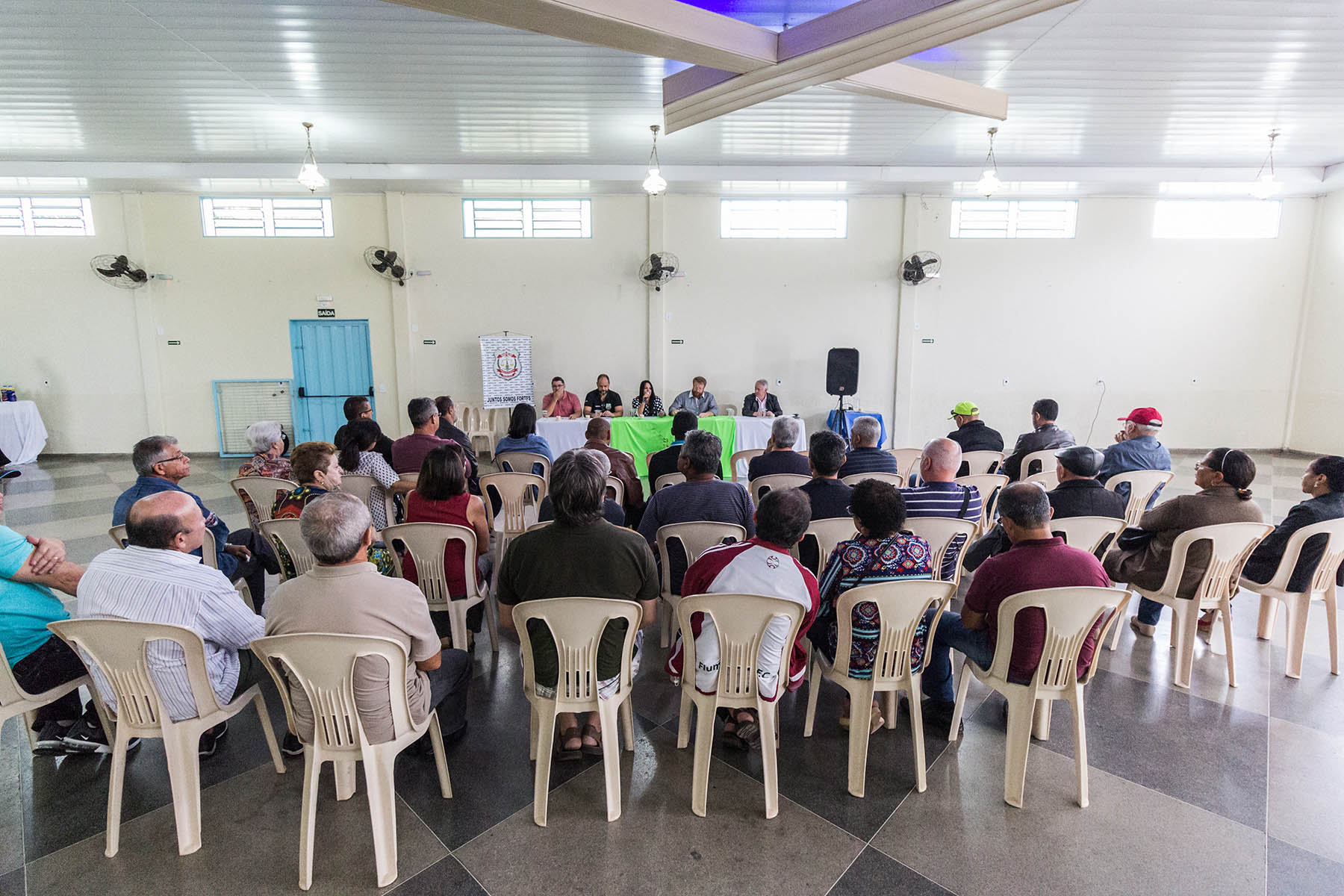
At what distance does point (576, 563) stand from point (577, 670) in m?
0.35

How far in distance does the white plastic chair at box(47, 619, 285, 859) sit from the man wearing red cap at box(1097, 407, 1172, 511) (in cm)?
487

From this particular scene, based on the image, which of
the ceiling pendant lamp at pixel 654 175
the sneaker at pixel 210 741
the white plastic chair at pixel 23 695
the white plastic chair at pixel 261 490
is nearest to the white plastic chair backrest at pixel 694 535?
the sneaker at pixel 210 741

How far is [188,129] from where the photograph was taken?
21.2ft

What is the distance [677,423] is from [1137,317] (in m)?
8.17

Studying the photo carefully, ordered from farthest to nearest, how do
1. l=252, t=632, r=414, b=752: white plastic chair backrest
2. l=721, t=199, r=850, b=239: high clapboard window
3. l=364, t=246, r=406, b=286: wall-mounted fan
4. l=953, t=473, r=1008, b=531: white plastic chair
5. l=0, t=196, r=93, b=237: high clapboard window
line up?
1. l=721, t=199, r=850, b=239: high clapboard window
2. l=364, t=246, r=406, b=286: wall-mounted fan
3. l=0, t=196, r=93, b=237: high clapboard window
4. l=953, t=473, r=1008, b=531: white plastic chair
5. l=252, t=632, r=414, b=752: white plastic chair backrest

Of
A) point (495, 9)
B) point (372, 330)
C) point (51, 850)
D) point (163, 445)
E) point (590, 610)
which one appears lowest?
point (51, 850)

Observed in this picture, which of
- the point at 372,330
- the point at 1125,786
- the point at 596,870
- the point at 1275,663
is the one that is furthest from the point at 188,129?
the point at 1275,663

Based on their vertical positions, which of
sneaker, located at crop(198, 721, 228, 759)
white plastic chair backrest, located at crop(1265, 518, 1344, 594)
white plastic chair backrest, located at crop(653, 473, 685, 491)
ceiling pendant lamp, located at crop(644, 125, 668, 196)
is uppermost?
ceiling pendant lamp, located at crop(644, 125, 668, 196)

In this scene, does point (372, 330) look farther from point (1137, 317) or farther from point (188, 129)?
point (1137, 317)

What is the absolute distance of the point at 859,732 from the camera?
2182 mm

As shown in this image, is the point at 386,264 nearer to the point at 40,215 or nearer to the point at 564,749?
the point at 40,215

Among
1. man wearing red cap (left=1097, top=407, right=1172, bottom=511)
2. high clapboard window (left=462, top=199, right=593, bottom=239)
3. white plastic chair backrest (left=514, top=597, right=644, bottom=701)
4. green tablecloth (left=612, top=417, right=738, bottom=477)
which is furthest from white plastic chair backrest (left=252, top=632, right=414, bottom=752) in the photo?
high clapboard window (left=462, top=199, right=593, bottom=239)

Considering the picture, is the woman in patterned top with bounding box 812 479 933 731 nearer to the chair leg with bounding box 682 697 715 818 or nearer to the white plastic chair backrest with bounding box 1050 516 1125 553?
the chair leg with bounding box 682 697 715 818

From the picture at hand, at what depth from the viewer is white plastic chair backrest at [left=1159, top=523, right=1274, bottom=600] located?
2.79 metres
